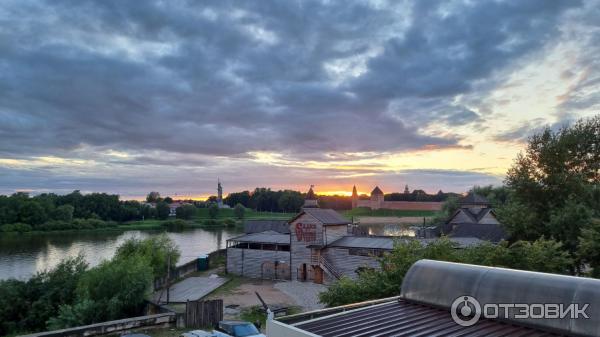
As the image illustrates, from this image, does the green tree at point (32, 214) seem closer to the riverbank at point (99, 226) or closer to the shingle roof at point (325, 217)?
the riverbank at point (99, 226)

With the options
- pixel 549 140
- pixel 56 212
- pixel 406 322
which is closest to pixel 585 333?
pixel 406 322

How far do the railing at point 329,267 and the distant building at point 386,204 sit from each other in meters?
95.7

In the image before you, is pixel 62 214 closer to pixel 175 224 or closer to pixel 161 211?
pixel 175 224

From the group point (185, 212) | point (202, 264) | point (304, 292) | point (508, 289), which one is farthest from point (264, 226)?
point (185, 212)

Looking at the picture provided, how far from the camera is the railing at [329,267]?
2975cm

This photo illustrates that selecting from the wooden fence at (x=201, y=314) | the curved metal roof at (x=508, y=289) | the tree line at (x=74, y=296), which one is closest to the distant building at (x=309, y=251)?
the tree line at (x=74, y=296)

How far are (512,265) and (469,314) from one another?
7.93 m

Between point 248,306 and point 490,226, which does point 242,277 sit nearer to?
point 248,306

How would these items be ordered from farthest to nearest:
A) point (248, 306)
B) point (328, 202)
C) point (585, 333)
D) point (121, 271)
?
point (328, 202), point (248, 306), point (121, 271), point (585, 333)

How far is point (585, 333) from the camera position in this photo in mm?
6789

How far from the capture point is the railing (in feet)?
97.6

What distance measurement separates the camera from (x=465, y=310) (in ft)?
26.6

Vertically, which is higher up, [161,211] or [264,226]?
[161,211]

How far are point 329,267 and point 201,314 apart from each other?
13866 mm
